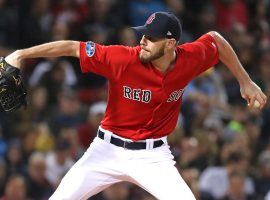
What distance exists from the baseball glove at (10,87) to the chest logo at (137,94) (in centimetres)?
79

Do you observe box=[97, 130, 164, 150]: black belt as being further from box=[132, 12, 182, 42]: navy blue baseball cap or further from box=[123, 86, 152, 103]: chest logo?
box=[132, 12, 182, 42]: navy blue baseball cap

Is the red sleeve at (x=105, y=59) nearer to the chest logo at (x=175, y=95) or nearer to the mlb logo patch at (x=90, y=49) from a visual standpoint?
the mlb logo patch at (x=90, y=49)

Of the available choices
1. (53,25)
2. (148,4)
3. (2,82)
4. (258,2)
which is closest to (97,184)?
(2,82)

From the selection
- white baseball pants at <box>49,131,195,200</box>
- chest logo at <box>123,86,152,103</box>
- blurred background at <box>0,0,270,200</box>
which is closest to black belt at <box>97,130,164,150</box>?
white baseball pants at <box>49,131,195,200</box>

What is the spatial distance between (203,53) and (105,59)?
34.0 inches

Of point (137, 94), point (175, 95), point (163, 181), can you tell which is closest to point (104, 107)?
point (175, 95)

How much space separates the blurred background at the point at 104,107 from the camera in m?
9.70

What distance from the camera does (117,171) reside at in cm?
627

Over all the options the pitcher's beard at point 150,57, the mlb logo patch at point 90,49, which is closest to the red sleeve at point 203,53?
the pitcher's beard at point 150,57

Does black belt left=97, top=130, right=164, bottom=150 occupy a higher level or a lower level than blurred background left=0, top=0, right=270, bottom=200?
higher

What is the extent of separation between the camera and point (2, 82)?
600cm

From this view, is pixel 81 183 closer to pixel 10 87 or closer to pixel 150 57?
pixel 10 87

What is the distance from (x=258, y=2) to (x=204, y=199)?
5505 millimetres

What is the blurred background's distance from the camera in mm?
9703
